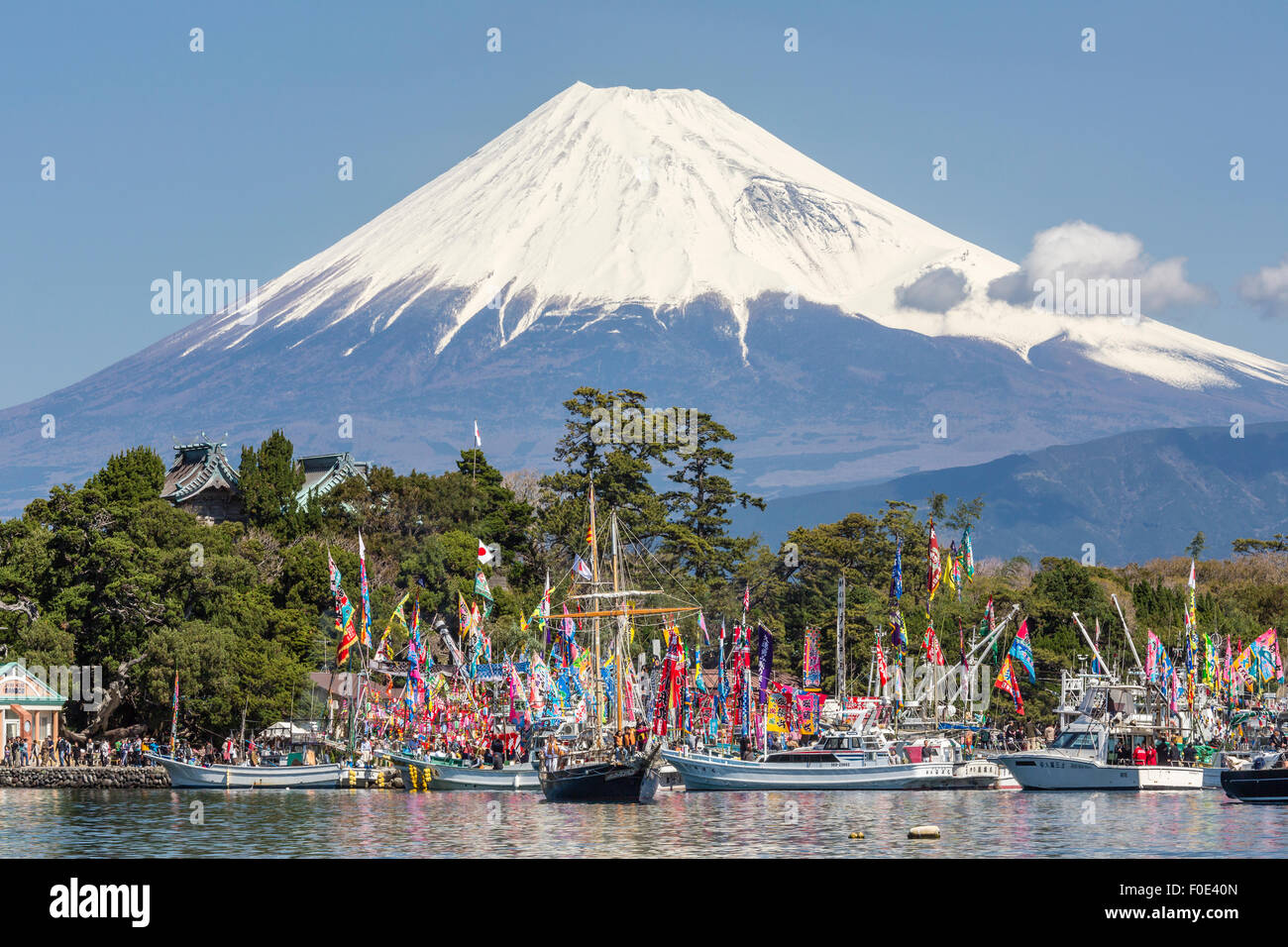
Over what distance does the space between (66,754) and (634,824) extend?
121ft

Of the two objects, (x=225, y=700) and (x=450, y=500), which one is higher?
(x=450, y=500)

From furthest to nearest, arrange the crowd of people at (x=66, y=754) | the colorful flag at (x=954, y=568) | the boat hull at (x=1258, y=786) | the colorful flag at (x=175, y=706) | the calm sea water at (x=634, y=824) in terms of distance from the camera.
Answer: the crowd of people at (x=66, y=754) → the colorful flag at (x=175, y=706) → the colorful flag at (x=954, y=568) → the boat hull at (x=1258, y=786) → the calm sea water at (x=634, y=824)

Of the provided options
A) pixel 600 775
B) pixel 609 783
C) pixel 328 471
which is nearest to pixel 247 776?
pixel 600 775

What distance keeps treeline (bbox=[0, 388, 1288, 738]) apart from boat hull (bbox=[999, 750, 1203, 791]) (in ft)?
73.4

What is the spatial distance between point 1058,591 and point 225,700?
54824mm

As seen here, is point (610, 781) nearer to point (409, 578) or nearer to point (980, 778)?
point (980, 778)

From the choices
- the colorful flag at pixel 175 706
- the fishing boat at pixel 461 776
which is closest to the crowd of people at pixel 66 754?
the colorful flag at pixel 175 706

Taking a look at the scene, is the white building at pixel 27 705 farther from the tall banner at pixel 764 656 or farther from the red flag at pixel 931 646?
the red flag at pixel 931 646

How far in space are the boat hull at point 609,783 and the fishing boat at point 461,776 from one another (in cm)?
→ 985

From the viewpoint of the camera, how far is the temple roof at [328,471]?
14950 centimetres

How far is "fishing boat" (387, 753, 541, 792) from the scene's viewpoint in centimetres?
7500
